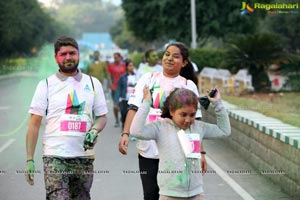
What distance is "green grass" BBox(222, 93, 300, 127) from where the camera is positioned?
1141 cm

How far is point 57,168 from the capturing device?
16.5ft

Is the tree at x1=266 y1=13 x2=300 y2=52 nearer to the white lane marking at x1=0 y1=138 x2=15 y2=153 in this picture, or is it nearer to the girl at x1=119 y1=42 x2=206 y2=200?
the white lane marking at x1=0 y1=138 x2=15 y2=153

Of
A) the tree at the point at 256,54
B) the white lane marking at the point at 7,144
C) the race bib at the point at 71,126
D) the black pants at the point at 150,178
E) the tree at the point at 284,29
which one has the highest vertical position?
the tree at the point at 284,29

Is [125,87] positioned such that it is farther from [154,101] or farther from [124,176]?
[154,101]

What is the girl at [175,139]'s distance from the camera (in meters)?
4.70

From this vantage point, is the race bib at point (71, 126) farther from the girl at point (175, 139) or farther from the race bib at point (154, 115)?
the race bib at point (154, 115)

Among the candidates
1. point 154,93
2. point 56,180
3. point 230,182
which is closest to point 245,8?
point 230,182

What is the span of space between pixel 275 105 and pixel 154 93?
437 inches

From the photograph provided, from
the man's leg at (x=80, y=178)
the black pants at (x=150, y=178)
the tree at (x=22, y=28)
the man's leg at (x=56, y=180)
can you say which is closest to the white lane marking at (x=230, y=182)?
the black pants at (x=150, y=178)

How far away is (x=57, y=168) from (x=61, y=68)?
767 millimetres

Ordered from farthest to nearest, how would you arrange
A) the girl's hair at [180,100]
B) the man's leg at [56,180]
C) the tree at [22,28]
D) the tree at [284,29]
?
the tree at [22,28]
the tree at [284,29]
the man's leg at [56,180]
the girl's hair at [180,100]

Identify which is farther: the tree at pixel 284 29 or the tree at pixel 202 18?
the tree at pixel 284 29

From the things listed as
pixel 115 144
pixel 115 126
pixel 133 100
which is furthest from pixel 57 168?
pixel 115 126

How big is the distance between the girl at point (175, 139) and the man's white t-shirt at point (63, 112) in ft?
1.71
